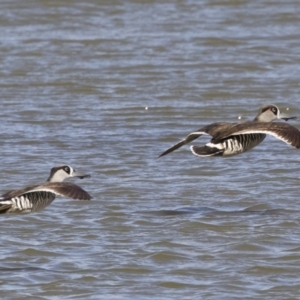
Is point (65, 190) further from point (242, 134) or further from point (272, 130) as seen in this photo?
point (242, 134)

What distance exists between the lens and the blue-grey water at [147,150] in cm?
786

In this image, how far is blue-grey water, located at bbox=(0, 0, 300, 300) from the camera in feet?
25.8

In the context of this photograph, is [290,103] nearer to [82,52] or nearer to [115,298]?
[82,52]

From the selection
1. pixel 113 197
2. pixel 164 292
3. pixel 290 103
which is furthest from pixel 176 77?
pixel 164 292

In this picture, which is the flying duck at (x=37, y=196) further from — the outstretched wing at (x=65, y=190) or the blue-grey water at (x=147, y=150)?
the blue-grey water at (x=147, y=150)

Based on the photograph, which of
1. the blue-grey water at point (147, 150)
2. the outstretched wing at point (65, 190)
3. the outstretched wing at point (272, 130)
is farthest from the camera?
the outstretched wing at point (272, 130)

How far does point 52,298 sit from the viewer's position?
24.1ft

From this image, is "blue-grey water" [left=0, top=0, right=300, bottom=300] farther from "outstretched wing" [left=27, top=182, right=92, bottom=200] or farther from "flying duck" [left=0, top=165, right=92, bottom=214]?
"outstretched wing" [left=27, top=182, right=92, bottom=200]

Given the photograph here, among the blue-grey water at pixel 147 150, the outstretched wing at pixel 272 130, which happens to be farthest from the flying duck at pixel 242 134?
the blue-grey water at pixel 147 150

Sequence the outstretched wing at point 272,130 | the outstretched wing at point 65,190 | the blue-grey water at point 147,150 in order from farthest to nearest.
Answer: the outstretched wing at point 272,130
the outstretched wing at point 65,190
the blue-grey water at point 147,150

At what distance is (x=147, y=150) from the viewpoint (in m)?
11.9

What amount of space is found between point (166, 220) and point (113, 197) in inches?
34.5

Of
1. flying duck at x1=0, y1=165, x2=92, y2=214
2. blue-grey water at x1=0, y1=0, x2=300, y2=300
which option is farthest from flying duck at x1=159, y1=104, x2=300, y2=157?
flying duck at x1=0, y1=165, x2=92, y2=214

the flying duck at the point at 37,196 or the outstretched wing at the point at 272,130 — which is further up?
the outstretched wing at the point at 272,130
